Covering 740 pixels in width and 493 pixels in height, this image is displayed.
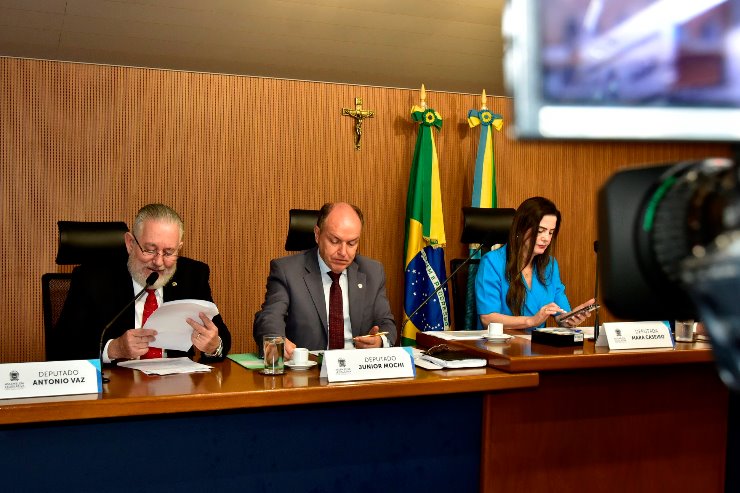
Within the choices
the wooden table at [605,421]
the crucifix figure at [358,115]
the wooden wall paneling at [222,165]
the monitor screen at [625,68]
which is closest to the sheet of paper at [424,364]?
the wooden table at [605,421]

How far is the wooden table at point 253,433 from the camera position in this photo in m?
1.94

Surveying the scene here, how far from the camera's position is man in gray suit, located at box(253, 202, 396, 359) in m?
2.99

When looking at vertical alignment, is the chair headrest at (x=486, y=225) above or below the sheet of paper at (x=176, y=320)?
Answer: above

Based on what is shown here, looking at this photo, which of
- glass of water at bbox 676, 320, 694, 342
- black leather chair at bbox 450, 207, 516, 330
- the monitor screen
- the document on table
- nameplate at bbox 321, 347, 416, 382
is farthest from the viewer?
black leather chair at bbox 450, 207, 516, 330

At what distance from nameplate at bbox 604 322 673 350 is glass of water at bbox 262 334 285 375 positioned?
3.83 ft

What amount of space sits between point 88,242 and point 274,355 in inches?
40.6

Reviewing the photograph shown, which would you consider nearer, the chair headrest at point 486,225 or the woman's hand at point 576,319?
the woman's hand at point 576,319

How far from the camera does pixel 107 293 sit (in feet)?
8.88

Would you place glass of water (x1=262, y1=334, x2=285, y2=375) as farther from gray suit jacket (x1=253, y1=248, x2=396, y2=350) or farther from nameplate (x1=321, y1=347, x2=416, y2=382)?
gray suit jacket (x1=253, y1=248, x2=396, y2=350)

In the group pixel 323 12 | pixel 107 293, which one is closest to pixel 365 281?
pixel 107 293

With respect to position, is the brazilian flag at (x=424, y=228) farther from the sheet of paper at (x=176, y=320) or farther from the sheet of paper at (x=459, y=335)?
the sheet of paper at (x=176, y=320)

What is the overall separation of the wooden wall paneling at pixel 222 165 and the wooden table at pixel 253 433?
2.58m

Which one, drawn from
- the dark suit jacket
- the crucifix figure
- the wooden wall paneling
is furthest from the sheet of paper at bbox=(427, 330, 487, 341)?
the crucifix figure

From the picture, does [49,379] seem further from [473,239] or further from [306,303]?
[473,239]
